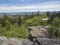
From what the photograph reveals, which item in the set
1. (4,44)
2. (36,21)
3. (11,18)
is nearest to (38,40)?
(4,44)

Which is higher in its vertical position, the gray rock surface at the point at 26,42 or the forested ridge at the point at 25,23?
the gray rock surface at the point at 26,42

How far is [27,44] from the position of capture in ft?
4.28

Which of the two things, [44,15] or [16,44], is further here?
[44,15]

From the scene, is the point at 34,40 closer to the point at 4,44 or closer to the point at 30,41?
the point at 30,41

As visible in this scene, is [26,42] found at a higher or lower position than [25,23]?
higher

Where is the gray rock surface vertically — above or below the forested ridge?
above

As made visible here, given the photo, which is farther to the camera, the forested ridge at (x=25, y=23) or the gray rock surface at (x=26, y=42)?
the forested ridge at (x=25, y=23)

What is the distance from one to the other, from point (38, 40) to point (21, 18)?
4.76 m

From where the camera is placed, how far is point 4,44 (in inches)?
51.4

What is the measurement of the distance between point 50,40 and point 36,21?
382cm

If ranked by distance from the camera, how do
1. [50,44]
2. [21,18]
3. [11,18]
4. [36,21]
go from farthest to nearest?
[21,18], [11,18], [36,21], [50,44]

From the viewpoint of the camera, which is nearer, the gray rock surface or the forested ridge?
the gray rock surface

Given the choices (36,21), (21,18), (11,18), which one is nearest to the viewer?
(36,21)

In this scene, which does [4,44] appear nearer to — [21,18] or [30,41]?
[30,41]
